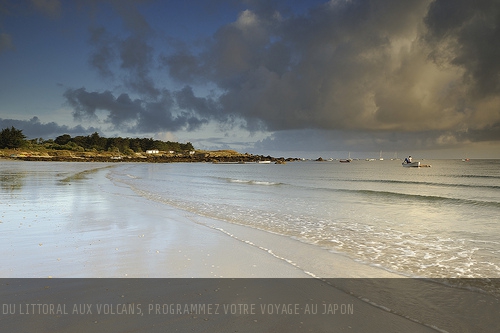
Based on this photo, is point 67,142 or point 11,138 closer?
point 11,138

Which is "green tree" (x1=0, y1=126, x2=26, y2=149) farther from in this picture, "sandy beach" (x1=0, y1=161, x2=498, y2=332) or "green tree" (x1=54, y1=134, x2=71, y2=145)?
"sandy beach" (x1=0, y1=161, x2=498, y2=332)

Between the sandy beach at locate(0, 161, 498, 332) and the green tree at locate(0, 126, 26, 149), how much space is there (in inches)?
5227

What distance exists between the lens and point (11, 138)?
115062mm

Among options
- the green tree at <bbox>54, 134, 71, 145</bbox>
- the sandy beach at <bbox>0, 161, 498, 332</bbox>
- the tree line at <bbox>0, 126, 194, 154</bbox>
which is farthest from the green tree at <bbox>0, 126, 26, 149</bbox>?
the sandy beach at <bbox>0, 161, 498, 332</bbox>
